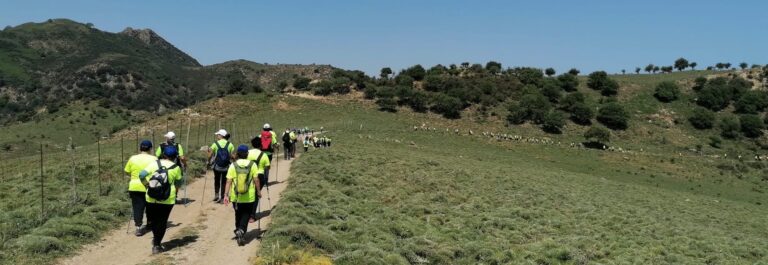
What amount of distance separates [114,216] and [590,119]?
273 ft

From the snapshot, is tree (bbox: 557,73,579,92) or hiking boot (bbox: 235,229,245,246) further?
tree (bbox: 557,73,579,92)

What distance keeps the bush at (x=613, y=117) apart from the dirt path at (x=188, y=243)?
79774mm

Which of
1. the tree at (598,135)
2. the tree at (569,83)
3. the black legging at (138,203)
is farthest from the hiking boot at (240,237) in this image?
the tree at (569,83)

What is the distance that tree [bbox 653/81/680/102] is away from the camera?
100 metres

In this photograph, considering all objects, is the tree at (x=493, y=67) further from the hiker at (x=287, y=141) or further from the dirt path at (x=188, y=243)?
the dirt path at (x=188, y=243)

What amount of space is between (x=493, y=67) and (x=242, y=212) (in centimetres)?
10733

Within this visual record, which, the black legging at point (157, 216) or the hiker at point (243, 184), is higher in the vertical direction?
the hiker at point (243, 184)

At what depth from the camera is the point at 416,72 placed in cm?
10588

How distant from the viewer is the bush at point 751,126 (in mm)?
87088

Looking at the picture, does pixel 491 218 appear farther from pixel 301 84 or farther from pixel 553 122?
pixel 301 84

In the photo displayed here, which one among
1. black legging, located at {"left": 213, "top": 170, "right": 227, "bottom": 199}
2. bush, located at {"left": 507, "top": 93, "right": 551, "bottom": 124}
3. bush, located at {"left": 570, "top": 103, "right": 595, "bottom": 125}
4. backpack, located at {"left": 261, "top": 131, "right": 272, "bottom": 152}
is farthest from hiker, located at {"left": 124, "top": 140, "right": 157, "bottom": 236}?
bush, located at {"left": 570, "top": 103, "right": 595, "bottom": 125}

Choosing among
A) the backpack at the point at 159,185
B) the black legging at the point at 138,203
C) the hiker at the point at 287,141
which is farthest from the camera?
the hiker at the point at 287,141

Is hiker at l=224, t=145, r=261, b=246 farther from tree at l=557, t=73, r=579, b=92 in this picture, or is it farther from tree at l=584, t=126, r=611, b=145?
tree at l=557, t=73, r=579, b=92

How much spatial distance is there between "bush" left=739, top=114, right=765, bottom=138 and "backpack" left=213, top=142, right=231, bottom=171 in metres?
95.8
